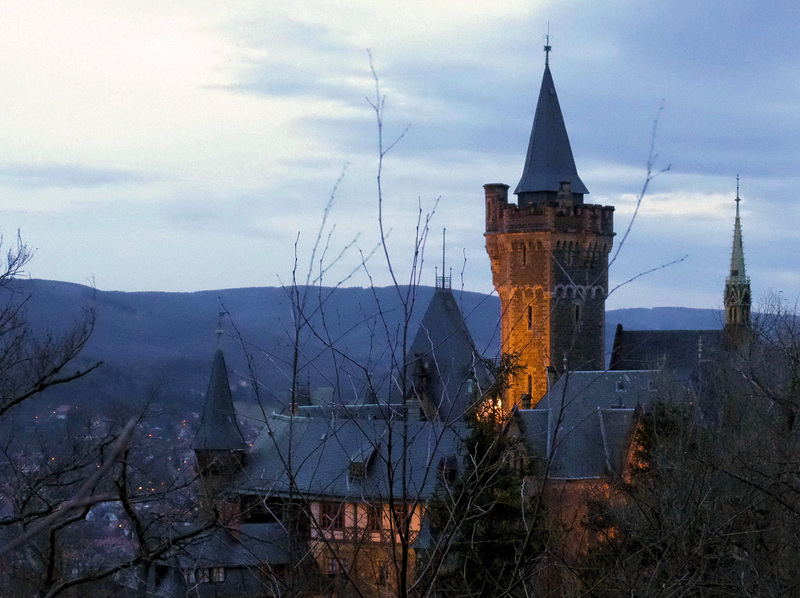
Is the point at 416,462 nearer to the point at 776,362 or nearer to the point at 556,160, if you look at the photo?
the point at 776,362

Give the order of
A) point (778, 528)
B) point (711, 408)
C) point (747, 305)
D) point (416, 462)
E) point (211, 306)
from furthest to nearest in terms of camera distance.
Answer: point (211, 306) < point (747, 305) < point (711, 408) < point (416, 462) < point (778, 528)

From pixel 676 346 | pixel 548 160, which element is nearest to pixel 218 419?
pixel 548 160

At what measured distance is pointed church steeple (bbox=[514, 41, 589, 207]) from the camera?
143 ft

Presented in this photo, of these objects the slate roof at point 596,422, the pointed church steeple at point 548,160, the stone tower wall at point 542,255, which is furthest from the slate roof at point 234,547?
the pointed church steeple at point 548,160

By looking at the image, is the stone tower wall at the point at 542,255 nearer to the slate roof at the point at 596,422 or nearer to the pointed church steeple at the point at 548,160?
the pointed church steeple at the point at 548,160

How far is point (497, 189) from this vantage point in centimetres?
4409

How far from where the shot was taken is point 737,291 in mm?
47344

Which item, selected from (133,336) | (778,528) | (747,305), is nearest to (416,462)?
(778,528)

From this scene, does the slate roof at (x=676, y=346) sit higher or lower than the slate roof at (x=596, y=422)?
higher

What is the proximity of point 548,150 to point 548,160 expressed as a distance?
412 mm

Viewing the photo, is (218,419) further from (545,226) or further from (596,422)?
(545,226)

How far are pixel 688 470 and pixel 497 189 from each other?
97.2 feet

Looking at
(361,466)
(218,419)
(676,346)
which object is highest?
(676,346)

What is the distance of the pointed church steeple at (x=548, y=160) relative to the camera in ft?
143
